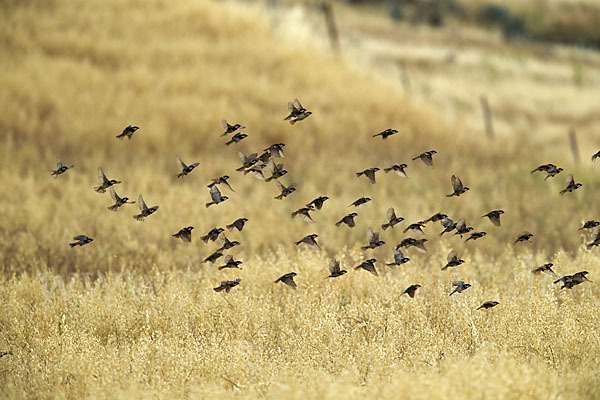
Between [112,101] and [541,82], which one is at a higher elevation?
[112,101]

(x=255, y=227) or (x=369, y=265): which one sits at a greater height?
(x=369, y=265)

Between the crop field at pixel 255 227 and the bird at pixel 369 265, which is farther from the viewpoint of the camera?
the bird at pixel 369 265

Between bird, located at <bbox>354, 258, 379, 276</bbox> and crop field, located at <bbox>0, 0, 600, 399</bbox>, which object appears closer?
crop field, located at <bbox>0, 0, 600, 399</bbox>

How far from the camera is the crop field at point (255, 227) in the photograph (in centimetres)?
501

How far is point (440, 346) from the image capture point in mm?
5242

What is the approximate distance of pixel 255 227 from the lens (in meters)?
9.60

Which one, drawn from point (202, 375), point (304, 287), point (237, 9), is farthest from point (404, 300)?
point (237, 9)

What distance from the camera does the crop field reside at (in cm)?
501

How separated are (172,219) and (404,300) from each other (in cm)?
→ 431

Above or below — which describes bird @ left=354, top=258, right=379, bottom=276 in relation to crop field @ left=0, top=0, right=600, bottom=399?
above

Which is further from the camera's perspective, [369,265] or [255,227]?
[255,227]

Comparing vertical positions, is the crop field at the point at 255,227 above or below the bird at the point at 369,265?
below

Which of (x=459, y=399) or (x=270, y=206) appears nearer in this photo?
(x=459, y=399)

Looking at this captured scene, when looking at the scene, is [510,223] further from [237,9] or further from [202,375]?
[237,9]
